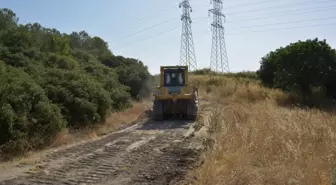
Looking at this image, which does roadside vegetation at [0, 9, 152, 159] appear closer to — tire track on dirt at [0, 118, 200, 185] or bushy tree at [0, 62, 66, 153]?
bushy tree at [0, 62, 66, 153]

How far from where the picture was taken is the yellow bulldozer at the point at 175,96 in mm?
16531

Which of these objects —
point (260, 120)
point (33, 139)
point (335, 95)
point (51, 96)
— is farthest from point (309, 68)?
point (33, 139)

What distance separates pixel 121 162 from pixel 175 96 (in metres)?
8.24

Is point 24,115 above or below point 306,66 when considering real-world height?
below

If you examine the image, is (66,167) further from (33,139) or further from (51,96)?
(51,96)

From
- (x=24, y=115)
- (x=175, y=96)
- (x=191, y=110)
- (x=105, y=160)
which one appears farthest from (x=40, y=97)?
(x=191, y=110)

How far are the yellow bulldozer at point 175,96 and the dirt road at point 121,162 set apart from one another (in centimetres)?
415

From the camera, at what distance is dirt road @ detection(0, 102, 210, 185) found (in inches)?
281

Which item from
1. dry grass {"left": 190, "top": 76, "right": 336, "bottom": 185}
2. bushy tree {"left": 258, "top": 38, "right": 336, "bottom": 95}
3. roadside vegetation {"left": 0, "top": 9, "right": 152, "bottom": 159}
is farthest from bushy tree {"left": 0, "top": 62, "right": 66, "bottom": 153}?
bushy tree {"left": 258, "top": 38, "right": 336, "bottom": 95}

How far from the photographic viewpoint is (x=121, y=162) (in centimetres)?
855

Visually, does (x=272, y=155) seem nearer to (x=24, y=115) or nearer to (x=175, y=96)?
(x=24, y=115)

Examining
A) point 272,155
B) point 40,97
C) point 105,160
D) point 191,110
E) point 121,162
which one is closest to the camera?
point 272,155

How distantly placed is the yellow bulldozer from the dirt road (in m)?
4.15

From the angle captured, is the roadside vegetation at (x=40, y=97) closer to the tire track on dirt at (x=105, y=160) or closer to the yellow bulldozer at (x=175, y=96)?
the tire track on dirt at (x=105, y=160)
